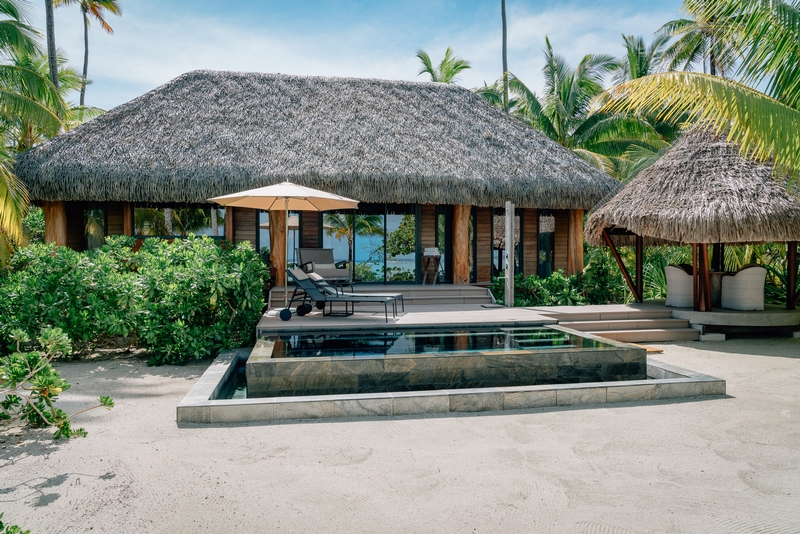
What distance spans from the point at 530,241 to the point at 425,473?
1109cm

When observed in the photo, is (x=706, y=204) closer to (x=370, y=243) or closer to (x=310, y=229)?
(x=370, y=243)

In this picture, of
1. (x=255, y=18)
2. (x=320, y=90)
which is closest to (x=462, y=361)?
(x=320, y=90)

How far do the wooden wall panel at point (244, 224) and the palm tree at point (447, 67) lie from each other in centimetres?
1296

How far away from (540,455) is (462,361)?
1.84 m

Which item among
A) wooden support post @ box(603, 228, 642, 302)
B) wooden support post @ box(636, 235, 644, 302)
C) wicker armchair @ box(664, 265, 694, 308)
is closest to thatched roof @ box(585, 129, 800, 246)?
wooden support post @ box(603, 228, 642, 302)

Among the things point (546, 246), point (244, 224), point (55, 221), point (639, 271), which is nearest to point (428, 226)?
point (546, 246)

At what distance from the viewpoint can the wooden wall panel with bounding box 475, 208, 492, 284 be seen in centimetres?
1343

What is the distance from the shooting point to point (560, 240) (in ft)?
46.2

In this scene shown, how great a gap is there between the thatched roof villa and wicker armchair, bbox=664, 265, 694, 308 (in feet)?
8.80

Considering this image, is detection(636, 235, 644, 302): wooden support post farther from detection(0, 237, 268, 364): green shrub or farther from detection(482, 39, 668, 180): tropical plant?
detection(482, 39, 668, 180): tropical plant

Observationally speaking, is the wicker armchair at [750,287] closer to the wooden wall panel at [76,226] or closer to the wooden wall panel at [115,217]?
the wooden wall panel at [115,217]

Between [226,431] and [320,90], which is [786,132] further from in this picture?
[320,90]

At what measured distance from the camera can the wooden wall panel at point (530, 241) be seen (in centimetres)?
1384

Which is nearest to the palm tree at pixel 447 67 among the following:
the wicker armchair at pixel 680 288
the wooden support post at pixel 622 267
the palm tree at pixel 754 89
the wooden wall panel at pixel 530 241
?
the wooden wall panel at pixel 530 241
